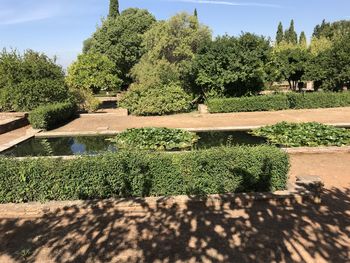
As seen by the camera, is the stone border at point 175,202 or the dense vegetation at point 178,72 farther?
the dense vegetation at point 178,72

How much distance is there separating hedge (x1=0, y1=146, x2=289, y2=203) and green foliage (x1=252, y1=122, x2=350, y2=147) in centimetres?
641

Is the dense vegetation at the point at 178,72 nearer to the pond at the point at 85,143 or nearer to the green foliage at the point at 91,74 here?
the green foliage at the point at 91,74

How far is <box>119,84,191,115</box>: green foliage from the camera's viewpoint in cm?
2458

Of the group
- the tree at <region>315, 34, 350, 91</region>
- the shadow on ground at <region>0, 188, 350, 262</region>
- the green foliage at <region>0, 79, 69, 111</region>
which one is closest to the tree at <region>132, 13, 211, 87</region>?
the green foliage at <region>0, 79, 69, 111</region>

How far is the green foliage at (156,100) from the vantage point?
24578mm

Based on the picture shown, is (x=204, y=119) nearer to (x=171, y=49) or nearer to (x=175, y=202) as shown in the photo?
(x=171, y=49)

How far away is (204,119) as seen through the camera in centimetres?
2222

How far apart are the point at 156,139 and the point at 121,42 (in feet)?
95.4

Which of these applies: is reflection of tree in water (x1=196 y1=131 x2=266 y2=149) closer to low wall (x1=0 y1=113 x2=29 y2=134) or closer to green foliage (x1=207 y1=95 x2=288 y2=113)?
green foliage (x1=207 y1=95 x2=288 y2=113)

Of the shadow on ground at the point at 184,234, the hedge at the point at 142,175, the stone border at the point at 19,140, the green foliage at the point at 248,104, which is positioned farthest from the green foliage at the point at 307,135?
the stone border at the point at 19,140

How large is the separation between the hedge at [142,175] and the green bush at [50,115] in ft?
36.6

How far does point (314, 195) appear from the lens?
7727mm

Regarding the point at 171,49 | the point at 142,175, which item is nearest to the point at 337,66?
the point at 171,49

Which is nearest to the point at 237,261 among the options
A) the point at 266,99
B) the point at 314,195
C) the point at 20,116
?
the point at 314,195
